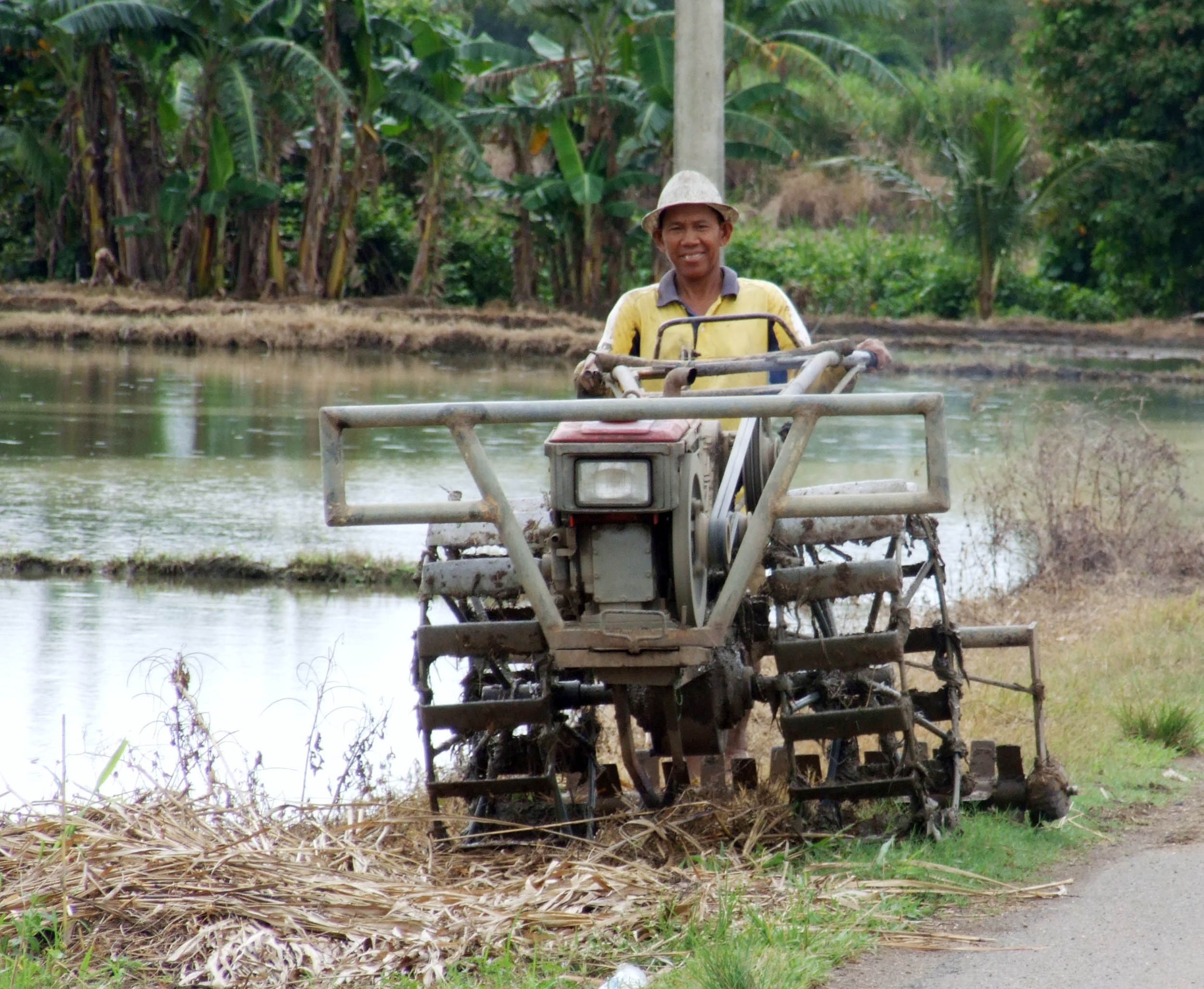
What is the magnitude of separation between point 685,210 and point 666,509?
2.07m

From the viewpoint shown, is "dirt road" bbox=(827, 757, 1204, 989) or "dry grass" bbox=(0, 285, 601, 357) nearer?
"dirt road" bbox=(827, 757, 1204, 989)

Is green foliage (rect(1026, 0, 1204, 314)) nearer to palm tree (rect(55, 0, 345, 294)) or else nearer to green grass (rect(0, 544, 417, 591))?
palm tree (rect(55, 0, 345, 294))

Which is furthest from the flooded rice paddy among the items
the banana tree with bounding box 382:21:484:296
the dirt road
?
the banana tree with bounding box 382:21:484:296

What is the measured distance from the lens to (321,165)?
30.7 meters

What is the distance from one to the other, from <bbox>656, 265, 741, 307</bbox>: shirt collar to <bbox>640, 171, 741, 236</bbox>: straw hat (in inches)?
7.8

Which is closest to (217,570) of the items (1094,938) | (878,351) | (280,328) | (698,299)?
(698,299)

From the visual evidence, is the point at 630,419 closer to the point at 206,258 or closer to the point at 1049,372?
the point at 1049,372

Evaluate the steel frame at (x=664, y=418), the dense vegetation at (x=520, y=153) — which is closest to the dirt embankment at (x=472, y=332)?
the dense vegetation at (x=520, y=153)

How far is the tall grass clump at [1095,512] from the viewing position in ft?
34.4

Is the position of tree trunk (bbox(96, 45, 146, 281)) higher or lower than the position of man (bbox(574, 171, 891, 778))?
higher

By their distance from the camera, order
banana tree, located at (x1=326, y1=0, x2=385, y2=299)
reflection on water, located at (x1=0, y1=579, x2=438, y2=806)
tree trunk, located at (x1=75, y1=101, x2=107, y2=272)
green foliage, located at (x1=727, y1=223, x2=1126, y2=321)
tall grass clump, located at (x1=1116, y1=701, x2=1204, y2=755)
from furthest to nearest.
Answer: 1. green foliage, located at (x1=727, y1=223, x2=1126, y2=321)
2. tree trunk, located at (x1=75, y1=101, x2=107, y2=272)
3. banana tree, located at (x1=326, y1=0, x2=385, y2=299)
4. reflection on water, located at (x1=0, y1=579, x2=438, y2=806)
5. tall grass clump, located at (x1=1116, y1=701, x2=1204, y2=755)

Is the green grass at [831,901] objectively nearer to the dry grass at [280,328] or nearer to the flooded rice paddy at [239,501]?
the flooded rice paddy at [239,501]

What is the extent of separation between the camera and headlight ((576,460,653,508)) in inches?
161

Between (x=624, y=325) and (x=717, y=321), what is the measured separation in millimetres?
600
